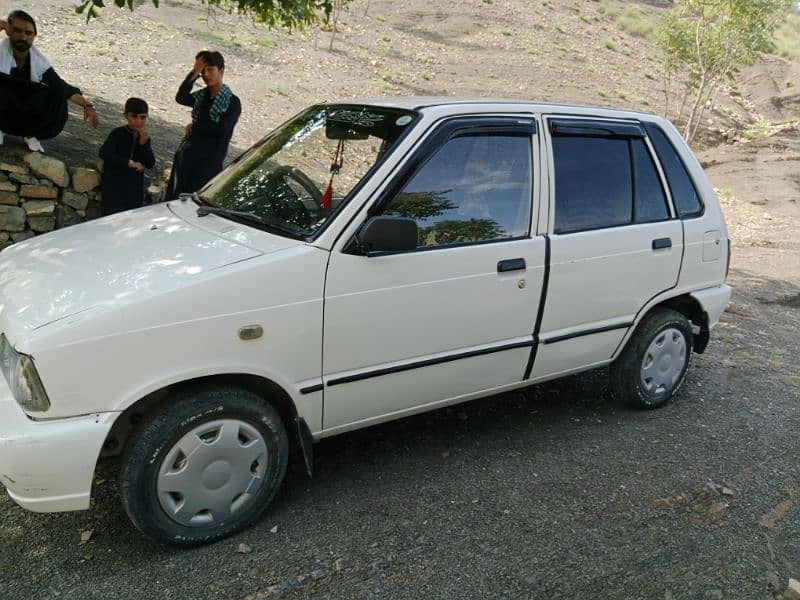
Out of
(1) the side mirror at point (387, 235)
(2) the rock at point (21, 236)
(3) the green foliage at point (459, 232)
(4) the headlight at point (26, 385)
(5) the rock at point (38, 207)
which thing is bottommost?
(2) the rock at point (21, 236)

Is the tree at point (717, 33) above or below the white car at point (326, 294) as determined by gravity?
above

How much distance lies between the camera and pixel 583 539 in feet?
11.3

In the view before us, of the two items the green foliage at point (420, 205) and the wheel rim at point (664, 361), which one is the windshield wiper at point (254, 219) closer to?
the green foliage at point (420, 205)

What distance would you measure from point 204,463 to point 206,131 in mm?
3735

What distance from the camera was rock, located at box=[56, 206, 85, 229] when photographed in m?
6.68

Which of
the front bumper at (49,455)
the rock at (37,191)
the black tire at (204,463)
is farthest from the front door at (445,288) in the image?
the rock at (37,191)

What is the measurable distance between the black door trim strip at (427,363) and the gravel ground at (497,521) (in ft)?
2.21

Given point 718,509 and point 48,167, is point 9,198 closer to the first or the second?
point 48,167

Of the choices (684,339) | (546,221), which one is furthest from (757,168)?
(546,221)

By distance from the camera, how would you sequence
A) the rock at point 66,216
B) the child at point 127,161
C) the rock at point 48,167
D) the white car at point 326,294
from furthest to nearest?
the rock at point 66,216 < the rock at point 48,167 < the child at point 127,161 < the white car at point 326,294

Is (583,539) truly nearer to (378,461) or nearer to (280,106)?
(378,461)

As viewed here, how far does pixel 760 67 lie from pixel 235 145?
108 feet

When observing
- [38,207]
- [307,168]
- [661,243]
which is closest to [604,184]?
[661,243]

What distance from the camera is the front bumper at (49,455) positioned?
2.71 metres
